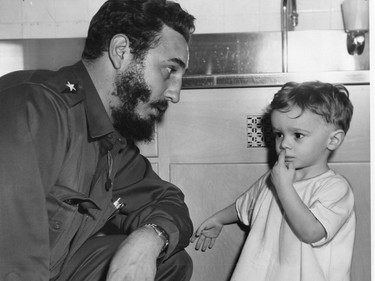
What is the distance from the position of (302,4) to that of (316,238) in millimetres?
1277

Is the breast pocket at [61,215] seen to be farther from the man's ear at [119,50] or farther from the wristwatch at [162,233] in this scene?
the man's ear at [119,50]

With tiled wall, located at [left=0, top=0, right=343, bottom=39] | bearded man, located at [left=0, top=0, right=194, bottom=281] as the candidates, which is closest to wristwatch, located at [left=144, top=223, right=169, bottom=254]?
bearded man, located at [left=0, top=0, right=194, bottom=281]

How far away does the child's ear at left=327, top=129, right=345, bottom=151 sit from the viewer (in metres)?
1.79

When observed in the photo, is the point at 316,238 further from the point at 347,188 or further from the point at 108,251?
the point at 108,251

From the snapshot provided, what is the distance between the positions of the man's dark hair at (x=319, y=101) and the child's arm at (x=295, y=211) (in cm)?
18

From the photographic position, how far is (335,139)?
180 cm

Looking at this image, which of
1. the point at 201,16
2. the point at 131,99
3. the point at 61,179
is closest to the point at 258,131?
the point at 131,99

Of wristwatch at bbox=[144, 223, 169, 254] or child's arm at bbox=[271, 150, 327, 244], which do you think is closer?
wristwatch at bbox=[144, 223, 169, 254]

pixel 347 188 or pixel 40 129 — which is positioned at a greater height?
pixel 40 129

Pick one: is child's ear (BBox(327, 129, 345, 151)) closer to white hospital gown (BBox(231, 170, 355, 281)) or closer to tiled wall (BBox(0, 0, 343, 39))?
white hospital gown (BBox(231, 170, 355, 281))

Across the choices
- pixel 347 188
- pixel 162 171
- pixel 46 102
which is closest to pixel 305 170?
pixel 347 188

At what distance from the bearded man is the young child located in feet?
0.85

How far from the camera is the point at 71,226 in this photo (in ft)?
4.66

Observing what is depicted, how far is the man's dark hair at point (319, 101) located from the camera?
1.77 metres
